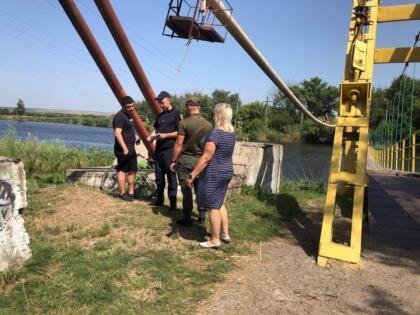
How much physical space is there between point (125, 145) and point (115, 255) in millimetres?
2645

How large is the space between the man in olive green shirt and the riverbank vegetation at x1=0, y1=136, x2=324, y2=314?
760 mm

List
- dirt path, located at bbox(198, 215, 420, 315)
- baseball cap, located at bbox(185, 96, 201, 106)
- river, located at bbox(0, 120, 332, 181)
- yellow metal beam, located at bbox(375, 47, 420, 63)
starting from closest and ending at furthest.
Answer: dirt path, located at bbox(198, 215, 420, 315) < baseball cap, located at bbox(185, 96, 201, 106) < yellow metal beam, located at bbox(375, 47, 420, 63) < river, located at bbox(0, 120, 332, 181)

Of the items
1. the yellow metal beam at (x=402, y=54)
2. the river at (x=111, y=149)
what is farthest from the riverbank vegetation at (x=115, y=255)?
the river at (x=111, y=149)

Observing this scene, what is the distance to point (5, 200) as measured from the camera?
13.7 ft

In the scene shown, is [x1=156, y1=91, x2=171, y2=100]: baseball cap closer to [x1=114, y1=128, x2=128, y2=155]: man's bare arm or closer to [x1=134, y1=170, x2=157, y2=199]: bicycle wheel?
[x1=114, y1=128, x2=128, y2=155]: man's bare arm

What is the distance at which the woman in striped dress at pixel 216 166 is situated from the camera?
16.4 ft

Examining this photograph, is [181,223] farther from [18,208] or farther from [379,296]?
[379,296]

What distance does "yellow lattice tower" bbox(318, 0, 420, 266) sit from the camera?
16.5 feet

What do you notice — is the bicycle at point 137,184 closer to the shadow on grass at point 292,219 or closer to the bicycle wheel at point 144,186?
the bicycle wheel at point 144,186

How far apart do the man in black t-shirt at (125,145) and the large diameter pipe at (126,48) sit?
173 cm

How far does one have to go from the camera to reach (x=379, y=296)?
4.22 metres

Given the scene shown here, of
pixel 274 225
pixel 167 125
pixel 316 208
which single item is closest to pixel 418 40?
pixel 316 208

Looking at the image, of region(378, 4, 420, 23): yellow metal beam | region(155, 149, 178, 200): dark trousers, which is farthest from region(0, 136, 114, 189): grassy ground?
region(378, 4, 420, 23): yellow metal beam

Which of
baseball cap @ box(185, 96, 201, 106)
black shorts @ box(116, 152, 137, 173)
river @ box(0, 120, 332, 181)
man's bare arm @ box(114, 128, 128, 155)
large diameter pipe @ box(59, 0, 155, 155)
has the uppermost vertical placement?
large diameter pipe @ box(59, 0, 155, 155)
